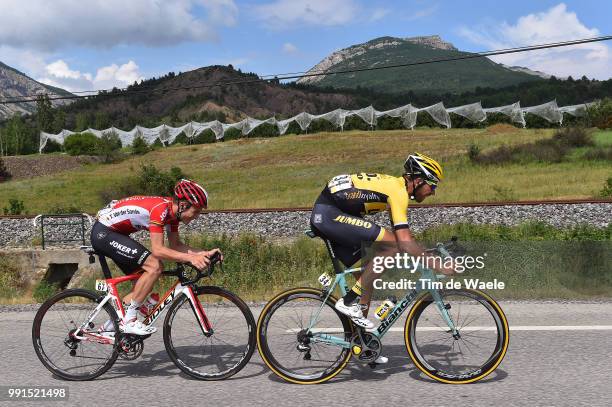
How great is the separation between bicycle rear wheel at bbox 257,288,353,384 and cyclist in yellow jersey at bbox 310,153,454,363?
20 cm

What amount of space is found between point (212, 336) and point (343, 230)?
4.75ft

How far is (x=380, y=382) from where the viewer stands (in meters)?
4.84

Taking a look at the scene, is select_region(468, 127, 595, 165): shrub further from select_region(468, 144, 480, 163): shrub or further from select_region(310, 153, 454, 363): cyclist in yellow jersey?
select_region(310, 153, 454, 363): cyclist in yellow jersey

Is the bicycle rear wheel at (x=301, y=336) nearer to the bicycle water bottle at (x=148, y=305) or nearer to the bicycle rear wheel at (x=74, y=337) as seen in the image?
the bicycle water bottle at (x=148, y=305)

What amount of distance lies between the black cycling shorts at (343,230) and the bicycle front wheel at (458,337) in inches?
25.0

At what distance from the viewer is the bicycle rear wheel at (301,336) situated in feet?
16.3

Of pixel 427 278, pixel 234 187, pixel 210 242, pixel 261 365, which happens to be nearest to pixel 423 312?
pixel 427 278

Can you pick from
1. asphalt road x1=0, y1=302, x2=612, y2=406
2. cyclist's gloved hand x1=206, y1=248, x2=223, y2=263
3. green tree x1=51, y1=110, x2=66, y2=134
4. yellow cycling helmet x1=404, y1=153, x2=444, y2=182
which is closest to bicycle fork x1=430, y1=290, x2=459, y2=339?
asphalt road x1=0, y1=302, x2=612, y2=406

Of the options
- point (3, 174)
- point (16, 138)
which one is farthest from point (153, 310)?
point (16, 138)

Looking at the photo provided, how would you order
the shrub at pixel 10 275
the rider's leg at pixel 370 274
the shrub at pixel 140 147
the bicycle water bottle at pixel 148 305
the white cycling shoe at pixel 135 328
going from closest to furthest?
1. the rider's leg at pixel 370 274
2. the white cycling shoe at pixel 135 328
3. the bicycle water bottle at pixel 148 305
4. the shrub at pixel 10 275
5. the shrub at pixel 140 147

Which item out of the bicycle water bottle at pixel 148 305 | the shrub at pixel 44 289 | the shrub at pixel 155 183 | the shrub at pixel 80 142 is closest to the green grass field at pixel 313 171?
the shrub at pixel 155 183

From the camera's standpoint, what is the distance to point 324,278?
5012 mm

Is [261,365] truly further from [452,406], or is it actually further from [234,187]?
[234,187]

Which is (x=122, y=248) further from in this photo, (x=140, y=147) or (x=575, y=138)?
(x=140, y=147)
